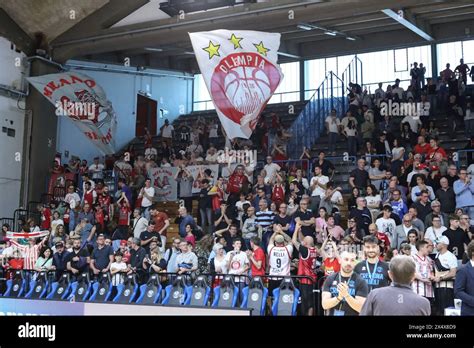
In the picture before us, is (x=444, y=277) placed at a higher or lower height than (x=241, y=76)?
lower

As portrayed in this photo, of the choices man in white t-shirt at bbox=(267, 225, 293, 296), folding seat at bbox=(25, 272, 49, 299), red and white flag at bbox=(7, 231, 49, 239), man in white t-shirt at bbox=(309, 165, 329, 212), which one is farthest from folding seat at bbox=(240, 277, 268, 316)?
Answer: red and white flag at bbox=(7, 231, 49, 239)

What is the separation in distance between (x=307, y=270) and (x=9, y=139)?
12475 millimetres

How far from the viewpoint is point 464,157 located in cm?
1739

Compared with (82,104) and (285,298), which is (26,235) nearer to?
(82,104)

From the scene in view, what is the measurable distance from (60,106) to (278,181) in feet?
23.6

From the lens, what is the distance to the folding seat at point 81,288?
42.4 feet

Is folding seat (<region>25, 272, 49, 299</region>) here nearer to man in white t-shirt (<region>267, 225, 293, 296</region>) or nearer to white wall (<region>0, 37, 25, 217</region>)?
man in white t-shirt (<region>267, 225, 293, 296</region>)

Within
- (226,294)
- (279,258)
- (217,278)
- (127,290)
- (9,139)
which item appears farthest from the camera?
(9,139)

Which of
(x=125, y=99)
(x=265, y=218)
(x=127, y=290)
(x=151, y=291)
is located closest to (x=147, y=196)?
(x=265, y=218)

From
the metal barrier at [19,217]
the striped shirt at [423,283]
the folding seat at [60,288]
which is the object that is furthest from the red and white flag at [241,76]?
the metal barrier at [19,217]

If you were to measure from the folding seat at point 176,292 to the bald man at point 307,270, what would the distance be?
7.38 feet

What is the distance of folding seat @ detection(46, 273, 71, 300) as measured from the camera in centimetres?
1305

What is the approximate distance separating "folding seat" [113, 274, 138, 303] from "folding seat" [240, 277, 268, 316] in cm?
235

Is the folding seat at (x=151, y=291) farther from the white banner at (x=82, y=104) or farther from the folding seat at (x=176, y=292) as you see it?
the white banner at (x=82, y=104)
